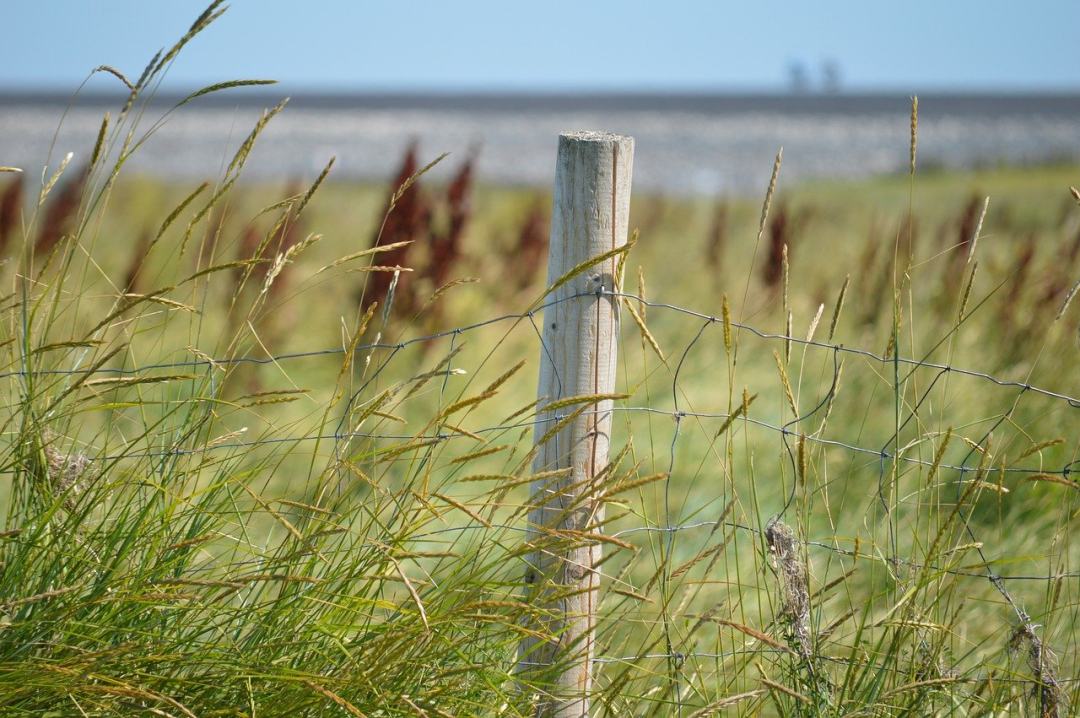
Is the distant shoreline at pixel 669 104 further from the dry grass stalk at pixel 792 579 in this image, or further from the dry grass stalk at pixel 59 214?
the dry grass stalk at pixel 792 579

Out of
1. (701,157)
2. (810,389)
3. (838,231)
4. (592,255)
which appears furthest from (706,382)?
(701,157)

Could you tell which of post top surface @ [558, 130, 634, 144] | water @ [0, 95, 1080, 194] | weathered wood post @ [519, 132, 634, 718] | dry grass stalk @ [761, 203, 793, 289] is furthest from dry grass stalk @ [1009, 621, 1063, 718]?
water @ [0, 95, 1080, 194]

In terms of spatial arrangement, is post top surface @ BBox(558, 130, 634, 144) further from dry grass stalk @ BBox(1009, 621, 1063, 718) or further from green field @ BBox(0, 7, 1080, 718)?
dry grass stalk @ BBox(1009, 621, 1063, 718)

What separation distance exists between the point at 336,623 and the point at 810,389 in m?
3.86

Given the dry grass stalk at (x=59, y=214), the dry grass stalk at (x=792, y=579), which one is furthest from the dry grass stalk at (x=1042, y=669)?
the dry grass stalk at (x=59, y=214)

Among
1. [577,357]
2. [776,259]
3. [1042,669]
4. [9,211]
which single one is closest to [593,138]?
[577,357]

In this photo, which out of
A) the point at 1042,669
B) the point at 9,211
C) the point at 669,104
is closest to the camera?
the point at 1042,669

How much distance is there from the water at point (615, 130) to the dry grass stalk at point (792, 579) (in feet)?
44.0

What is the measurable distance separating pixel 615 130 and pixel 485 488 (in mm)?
24852

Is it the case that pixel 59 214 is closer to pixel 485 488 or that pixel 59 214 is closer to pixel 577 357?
pixel 485 488

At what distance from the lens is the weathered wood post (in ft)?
5.38

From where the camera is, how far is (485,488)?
13.2 ft

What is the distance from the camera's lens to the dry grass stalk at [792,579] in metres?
1.58

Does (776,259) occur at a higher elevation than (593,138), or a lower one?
lower
